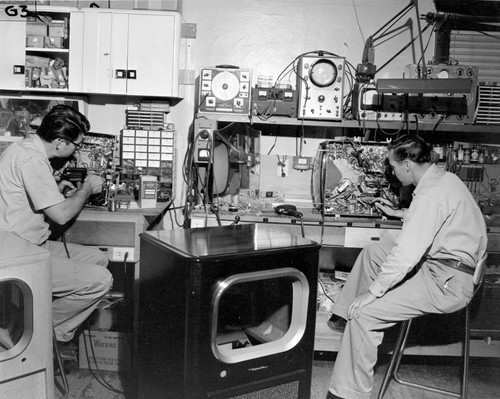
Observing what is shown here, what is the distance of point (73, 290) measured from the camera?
2627 millimetres

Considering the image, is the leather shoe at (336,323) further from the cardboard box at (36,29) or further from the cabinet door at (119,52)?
the cardboard box at (36,29)

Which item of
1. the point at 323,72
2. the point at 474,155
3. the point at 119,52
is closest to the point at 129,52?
the point at 119,52

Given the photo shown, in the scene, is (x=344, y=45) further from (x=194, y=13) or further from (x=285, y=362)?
(x=285, y=362)

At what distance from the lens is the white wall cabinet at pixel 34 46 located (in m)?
3.37

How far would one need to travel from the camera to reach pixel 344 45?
3771mm

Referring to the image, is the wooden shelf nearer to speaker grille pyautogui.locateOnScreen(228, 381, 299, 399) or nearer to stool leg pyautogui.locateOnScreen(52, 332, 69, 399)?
stool leg pyautogui.locateOnScreen(52, 332, 69, 399)

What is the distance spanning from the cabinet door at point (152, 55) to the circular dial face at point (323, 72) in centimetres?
90

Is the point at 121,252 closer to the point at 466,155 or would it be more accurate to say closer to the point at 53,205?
the point at 53,205

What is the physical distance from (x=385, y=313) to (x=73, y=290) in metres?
1.54

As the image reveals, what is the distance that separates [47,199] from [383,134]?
2.32m

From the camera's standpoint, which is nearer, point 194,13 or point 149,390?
point 149,390

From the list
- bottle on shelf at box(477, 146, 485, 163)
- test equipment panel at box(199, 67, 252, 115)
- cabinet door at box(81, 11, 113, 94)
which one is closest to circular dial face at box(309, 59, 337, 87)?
test equipment panel at box(199, 67, 252, 115)

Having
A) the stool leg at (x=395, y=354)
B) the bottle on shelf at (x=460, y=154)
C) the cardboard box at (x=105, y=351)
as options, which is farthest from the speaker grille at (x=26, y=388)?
the bottle on shelf at (x=460, y=154)

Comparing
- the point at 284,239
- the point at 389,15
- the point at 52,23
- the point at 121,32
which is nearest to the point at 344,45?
the point at 389,15
